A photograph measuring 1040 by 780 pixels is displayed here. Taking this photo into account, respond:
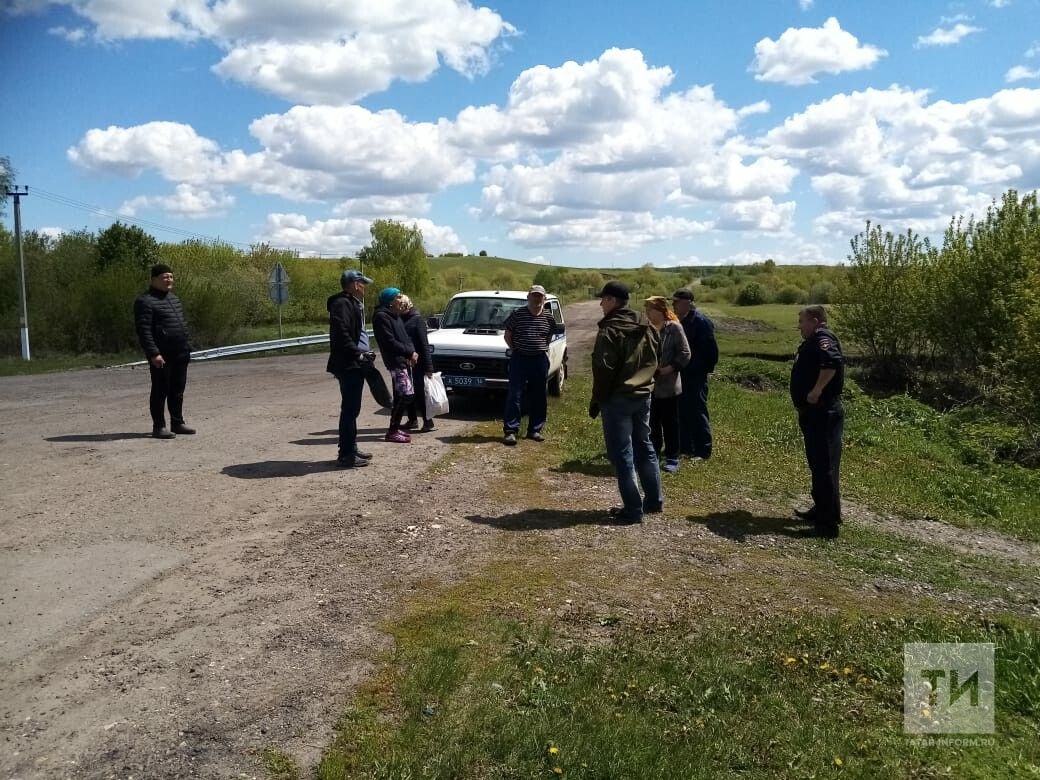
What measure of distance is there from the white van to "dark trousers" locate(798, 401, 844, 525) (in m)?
4.89

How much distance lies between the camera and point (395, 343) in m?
9.99

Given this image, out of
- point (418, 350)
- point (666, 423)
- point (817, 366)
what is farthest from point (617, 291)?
point (418, 350)

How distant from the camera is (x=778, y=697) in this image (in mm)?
4191

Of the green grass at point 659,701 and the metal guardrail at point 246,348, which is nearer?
the green grass at point 659,701

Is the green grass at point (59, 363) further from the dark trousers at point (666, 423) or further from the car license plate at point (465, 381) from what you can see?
the dark trousers at point (666, 423)

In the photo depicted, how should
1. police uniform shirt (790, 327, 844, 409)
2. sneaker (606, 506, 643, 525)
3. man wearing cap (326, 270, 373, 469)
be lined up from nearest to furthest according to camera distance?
police uniform shirt (790, 327, 844, 409), sneaker (606, 506, 643, 525), man wearing cap (326, 270, 373, 469)

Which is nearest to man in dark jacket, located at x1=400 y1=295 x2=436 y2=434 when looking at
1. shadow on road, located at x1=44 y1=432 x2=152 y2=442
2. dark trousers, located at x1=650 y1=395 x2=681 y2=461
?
dark trousers, located at x1=650 y1=395 x2=681 y2=461

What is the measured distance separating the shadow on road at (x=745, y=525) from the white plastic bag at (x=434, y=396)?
13.6 feet

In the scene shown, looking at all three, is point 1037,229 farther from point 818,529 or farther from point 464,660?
point 464,660

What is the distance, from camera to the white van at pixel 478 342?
499 inches

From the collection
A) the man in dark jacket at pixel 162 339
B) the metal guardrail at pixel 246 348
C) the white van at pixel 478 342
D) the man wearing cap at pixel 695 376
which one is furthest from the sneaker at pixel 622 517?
the metal guardrail at pixel 246 348

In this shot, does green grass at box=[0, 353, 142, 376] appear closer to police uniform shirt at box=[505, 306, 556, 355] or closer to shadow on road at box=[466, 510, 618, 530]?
police uniform shirt at box=[505, 306, 556, 355]

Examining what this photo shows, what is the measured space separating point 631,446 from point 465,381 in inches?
237

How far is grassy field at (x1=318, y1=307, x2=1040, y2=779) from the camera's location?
3641 millimetres
